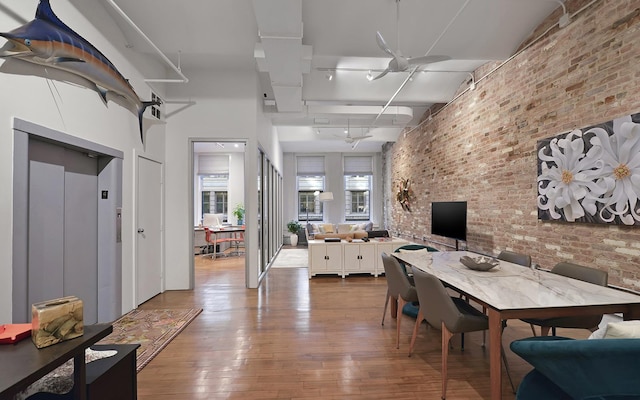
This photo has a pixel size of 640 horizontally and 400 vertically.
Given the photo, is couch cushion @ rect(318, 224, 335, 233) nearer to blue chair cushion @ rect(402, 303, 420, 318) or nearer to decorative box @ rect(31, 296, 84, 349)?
blue chair cushion @ rect(402, 303, 420, 318)

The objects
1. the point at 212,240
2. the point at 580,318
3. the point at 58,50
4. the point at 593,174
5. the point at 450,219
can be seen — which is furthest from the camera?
the point at 212,240

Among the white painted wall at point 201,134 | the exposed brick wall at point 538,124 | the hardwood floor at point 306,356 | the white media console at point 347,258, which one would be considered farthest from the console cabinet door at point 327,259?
the exposed brick wall at point 538,124

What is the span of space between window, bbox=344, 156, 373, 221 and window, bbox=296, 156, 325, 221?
3.28ft

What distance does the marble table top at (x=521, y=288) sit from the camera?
2004mm

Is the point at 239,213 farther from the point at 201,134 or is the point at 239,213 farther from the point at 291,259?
the point at 201,134

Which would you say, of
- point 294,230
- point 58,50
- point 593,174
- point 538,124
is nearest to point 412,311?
point 593,174

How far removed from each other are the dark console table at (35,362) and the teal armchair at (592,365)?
2.12m

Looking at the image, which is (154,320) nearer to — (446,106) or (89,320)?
(89,320)

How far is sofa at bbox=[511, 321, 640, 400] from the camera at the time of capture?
4.48 feet

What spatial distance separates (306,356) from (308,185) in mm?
9479

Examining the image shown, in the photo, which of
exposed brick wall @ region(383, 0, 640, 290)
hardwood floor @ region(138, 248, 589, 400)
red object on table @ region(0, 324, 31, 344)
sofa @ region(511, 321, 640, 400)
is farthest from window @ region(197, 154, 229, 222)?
sofa @ region(511, 321, 640, 400)

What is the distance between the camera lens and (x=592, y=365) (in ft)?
4.54

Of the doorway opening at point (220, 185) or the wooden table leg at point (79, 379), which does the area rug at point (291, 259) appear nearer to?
the doorway opening at point (220, 185)

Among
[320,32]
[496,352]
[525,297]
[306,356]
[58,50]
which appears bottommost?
[306,356]
